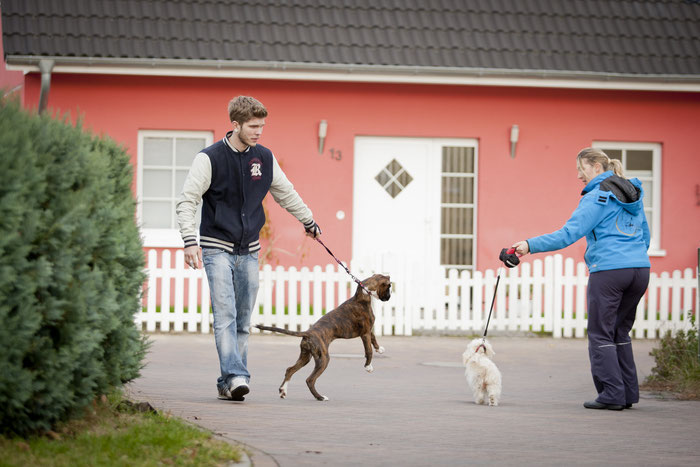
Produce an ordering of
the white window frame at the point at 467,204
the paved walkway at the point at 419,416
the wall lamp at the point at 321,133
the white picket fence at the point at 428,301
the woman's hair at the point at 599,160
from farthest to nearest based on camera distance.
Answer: the white window frame at the point at 467,204 < the wall lamp at the point at 321,133 < the white picket fence at the point at 428,301 < the woman's hair at the point at 599,160 < the paved walkway at the point at 419,416

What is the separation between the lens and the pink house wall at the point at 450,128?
15586 mm

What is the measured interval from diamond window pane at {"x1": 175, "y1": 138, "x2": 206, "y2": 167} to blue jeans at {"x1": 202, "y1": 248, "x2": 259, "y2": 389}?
8472mm

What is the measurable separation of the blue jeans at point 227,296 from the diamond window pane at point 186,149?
8472 mm

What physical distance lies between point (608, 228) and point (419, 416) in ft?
6.45

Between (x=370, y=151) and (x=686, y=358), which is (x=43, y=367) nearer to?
(x=686, y=358)

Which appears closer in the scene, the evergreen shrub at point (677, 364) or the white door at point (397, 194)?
the evergreen shrub at point (677, 364)

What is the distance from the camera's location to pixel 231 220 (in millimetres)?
7379

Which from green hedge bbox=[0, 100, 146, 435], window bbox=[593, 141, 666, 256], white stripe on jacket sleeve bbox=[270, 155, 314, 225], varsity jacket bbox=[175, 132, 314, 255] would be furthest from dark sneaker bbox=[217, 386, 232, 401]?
window bbox=[593, 141, 666, 256]

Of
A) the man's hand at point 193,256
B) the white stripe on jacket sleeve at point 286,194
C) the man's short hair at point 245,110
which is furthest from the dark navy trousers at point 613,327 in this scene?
the man's hand at point 193,256

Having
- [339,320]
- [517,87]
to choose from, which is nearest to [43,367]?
[339,320]

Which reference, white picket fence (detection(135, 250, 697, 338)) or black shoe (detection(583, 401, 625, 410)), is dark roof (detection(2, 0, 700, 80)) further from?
black shoe (detection(583, 401, 625, 410))

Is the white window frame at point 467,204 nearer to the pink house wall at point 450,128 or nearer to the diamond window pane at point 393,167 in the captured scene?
the pink house wall at point 450,128

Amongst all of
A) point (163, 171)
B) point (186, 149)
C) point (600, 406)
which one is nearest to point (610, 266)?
point (600, 406)

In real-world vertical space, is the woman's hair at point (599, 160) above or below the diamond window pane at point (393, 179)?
below
